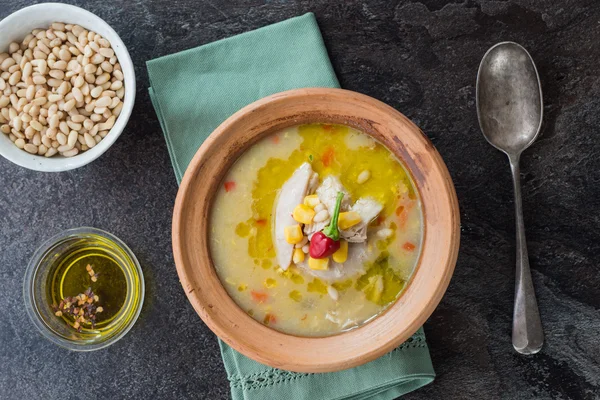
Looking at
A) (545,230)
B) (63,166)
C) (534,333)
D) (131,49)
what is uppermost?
(131,49)

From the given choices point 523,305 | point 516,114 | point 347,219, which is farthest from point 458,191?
point 347,219

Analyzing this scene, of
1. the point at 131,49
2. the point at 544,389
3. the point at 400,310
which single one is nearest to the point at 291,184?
the point at 400,310

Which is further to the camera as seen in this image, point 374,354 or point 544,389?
point 544,389

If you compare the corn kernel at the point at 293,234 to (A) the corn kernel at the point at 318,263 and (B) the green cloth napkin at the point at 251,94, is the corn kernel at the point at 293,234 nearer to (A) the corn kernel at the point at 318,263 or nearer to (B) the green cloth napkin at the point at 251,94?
(A) the corn kernel at the point at 318,263

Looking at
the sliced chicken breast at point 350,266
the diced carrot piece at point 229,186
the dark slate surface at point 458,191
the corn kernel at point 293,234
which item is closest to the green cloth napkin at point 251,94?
the dark slate surface at point 458,191

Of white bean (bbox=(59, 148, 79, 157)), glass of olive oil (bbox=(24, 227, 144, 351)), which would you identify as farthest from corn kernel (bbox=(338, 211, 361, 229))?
white bean (bbox=(59, 148, 79, 157))

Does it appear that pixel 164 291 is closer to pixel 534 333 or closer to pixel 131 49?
pixel 131 49

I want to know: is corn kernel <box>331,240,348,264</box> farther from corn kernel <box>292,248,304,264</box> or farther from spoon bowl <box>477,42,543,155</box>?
spoon bowl <box>477,42,543,155</box>
